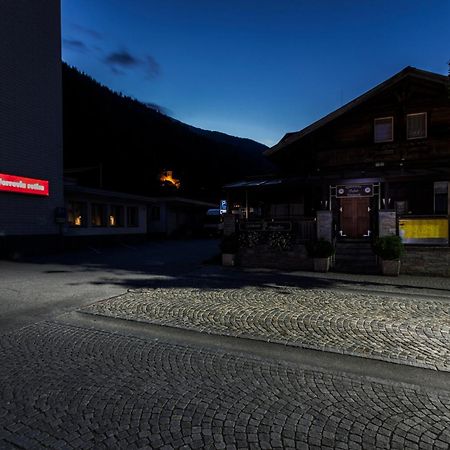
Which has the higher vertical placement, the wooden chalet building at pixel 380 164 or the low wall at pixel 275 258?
the wooden chalet building at pixel 380 164

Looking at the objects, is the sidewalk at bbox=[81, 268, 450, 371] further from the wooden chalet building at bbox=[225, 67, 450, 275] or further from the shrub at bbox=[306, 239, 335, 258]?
the wooden chalet building at bbox=[225, 67, 450, 275]

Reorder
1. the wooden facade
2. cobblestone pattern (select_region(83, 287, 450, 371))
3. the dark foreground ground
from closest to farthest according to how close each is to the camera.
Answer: the dark foreground ground, cobblestone pattern (select_region(83, 287, 450, 371)), the wooden facade

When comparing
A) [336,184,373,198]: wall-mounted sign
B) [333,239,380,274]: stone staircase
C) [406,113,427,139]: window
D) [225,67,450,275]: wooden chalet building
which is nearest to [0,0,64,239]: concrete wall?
[225,67,450,275]: wooden chalet building

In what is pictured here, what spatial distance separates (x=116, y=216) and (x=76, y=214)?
13.0ft

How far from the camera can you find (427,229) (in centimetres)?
1229

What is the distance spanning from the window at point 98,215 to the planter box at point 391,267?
18922 millimetres

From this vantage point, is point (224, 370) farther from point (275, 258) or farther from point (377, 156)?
point (377, 156)

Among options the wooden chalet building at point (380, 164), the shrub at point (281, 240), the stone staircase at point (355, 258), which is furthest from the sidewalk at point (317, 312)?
the wooden chalet building at point (380, 164)

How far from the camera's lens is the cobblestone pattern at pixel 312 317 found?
5.07 m

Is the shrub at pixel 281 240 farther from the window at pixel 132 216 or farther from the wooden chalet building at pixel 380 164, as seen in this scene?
Result: the window at pixel 132 216

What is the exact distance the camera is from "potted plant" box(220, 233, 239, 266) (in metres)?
14.1

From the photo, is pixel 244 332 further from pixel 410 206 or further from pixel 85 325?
pixel 410 206

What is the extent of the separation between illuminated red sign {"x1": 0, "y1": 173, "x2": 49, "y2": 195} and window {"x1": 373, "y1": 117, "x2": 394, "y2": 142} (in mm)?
16999

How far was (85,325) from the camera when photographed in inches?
242
